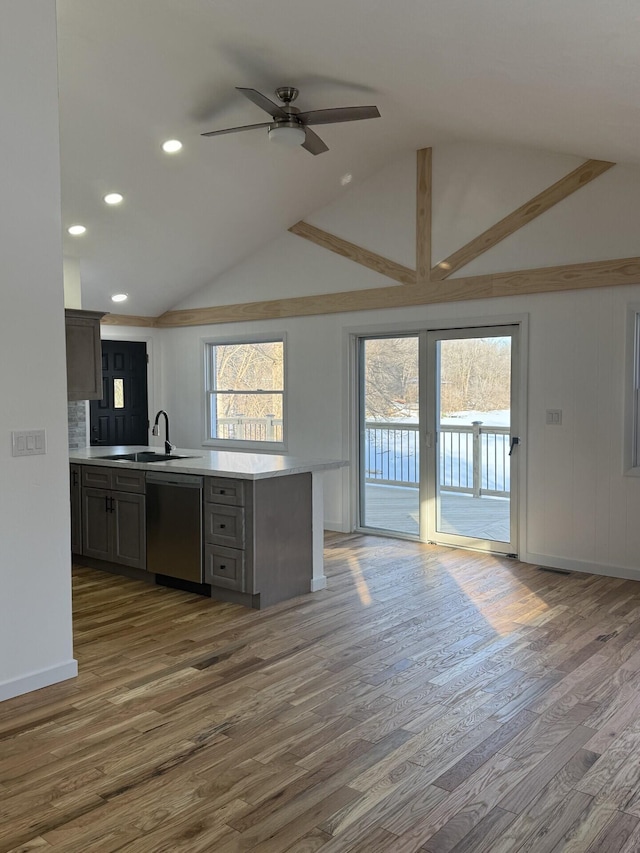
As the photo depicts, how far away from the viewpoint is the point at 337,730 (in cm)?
295

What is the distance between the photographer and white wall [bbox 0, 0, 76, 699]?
10.5 feet

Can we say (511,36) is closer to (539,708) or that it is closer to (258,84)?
(258,84)

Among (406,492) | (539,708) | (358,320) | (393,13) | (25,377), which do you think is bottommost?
(539,708)

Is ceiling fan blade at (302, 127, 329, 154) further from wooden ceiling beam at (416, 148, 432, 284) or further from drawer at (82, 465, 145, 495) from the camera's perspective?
drawer at (82, 465, 145, 495)

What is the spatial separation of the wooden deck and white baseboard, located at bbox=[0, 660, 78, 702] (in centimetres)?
367

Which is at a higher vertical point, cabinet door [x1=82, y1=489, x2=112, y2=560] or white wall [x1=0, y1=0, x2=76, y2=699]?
white wall [x1=0, y1=0, x2=76, y2=699]

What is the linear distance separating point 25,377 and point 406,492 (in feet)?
13.4

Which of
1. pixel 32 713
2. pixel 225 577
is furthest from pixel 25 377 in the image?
pixel 225 577

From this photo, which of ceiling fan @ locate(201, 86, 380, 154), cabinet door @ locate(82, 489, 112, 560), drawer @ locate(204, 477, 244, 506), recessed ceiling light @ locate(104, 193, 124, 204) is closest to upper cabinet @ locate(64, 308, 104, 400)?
cabinet door @ locate(82, 489, 112, 560)

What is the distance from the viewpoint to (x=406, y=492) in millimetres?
6660

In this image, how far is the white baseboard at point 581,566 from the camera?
17.3 feet

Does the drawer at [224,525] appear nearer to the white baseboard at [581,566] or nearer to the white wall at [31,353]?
the white wall at [31,353]

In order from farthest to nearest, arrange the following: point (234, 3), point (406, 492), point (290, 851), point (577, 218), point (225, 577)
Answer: point (406, 492) → point (577, 218) → point (225, 577) → point (234, 3) → point (290, 851)

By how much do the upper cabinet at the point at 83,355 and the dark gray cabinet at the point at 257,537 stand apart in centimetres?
139
